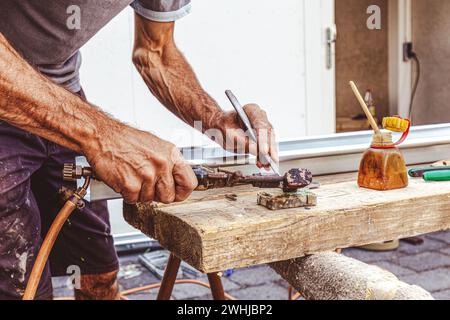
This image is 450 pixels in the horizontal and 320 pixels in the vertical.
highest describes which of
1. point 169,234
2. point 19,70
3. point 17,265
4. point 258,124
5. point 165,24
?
point 165,24

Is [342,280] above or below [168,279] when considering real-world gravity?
above

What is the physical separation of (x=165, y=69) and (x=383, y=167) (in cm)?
97

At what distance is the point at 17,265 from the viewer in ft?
5.25

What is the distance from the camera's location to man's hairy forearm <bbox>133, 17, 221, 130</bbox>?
6.50ft

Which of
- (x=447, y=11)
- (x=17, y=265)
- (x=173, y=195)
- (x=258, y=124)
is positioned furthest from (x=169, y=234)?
(x=447, y=11)

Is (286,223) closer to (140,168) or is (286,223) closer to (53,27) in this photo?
(140,168)

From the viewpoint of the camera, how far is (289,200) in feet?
4.00

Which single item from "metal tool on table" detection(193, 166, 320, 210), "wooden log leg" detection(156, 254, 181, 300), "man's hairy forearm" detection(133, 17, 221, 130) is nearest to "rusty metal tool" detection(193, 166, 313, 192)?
"metal tool on table" detection(193, 166, 320, 210)

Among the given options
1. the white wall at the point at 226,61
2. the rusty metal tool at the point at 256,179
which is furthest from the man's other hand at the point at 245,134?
the white wall at the point at 226,61

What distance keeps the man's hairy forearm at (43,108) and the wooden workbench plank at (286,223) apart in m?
0.22

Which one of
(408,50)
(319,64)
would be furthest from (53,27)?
(408,50)
